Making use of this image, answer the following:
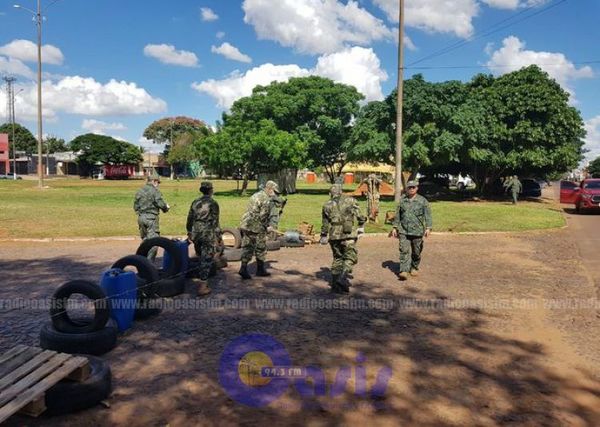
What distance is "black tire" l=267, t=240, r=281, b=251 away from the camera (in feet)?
40.3

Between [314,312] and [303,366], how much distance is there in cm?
193

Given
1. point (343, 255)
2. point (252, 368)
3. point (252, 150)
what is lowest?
point (252, 368)

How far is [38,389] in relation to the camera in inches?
148

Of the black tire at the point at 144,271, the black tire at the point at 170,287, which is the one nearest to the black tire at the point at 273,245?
the black tire at the point at 170,287

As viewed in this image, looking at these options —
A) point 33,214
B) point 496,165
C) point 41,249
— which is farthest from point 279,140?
point 41,249

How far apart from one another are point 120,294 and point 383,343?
3263 millimetres

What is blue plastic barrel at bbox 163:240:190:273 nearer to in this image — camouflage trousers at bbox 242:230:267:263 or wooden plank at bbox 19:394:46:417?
camouflage trousers at bbox 242:230:267:263

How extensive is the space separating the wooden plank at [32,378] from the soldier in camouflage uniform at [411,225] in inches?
248

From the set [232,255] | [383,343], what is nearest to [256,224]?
[232,255]

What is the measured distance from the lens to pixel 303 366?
16.7ft

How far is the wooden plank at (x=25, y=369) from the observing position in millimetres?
3842

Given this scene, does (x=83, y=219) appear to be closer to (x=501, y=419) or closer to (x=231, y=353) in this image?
(x=231, y=353)

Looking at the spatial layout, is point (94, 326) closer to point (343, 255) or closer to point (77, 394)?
point (77, 394)

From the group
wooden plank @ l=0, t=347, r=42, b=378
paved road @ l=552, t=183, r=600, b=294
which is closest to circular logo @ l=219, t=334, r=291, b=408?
wooden plank @ l=0, t=347, r=42, b=378
